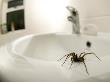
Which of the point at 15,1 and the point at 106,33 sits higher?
the point at 15,1

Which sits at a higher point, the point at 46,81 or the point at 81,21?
the point at 81,21

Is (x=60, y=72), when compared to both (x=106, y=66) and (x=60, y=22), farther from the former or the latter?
(x=60, y=22)

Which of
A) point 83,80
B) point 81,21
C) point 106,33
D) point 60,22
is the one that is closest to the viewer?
point 83,80

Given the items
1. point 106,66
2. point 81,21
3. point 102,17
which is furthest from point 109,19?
point 106,66

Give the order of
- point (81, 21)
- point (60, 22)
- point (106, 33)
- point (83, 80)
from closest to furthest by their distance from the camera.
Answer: point (83, 80) → point (106, 33) → point (81, 21) → point (60, 22)

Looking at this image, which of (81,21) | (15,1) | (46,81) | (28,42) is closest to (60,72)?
(46,81)

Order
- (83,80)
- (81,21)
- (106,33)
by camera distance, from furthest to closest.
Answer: (81,21) < (106,33) < (83,80)

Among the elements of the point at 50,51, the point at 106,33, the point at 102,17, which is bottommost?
the point at 50,51

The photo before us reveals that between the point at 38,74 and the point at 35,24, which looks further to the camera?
the point at 35,24

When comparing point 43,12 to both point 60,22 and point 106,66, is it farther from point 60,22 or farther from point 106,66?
point 106,66
